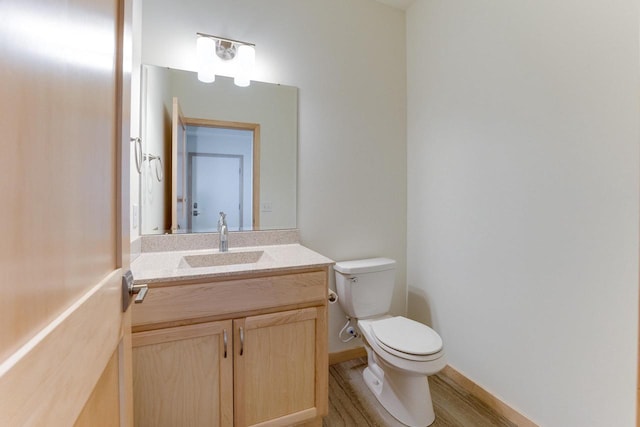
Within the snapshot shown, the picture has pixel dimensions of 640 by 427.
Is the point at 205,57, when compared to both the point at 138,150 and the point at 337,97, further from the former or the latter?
the point at 337,97

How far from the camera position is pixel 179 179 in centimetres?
169

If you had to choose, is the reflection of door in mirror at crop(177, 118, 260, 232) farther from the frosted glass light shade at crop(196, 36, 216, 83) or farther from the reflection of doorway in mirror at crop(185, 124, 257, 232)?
the frosted glass light shade at crop(196, 36, 216, 83)

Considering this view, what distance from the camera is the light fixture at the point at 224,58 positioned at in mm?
1640

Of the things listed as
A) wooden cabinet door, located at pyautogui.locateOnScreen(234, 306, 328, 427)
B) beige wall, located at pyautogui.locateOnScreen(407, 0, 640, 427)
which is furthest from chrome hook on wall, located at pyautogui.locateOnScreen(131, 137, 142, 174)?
beige wall, located at pyautogui.locateOnScreen(407, 0, 640, 427)

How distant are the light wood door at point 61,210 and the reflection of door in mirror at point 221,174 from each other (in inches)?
42.0

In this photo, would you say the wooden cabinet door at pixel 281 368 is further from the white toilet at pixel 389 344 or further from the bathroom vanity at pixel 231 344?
the white toilet at pixel 389 344

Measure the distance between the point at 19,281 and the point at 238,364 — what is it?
107 centimetres

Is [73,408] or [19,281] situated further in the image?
[73,408]

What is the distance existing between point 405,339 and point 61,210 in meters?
1.54

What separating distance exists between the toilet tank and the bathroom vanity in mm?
462

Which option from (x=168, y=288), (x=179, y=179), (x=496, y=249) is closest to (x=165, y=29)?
(x=179, y=179)

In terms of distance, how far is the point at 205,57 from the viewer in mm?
1644

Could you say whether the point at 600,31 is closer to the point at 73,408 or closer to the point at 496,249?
the point at 496,249

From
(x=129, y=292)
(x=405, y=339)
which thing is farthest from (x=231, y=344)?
(x=405, y=339)
